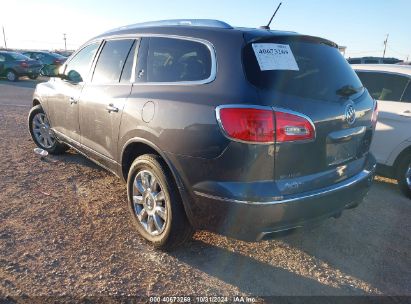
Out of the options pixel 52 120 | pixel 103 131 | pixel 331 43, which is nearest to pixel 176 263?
pixel 103 131

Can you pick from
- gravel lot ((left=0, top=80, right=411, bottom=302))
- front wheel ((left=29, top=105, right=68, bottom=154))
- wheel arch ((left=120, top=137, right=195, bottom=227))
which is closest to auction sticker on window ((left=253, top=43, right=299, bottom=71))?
wheel arch ((left=120, top=137, right=195, bottom=227))

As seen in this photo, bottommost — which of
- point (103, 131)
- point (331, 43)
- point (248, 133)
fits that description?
point (103, 131)

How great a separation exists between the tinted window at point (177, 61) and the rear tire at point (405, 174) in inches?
128

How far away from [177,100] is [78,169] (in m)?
2.90

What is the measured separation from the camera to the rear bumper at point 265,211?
2.33 metres

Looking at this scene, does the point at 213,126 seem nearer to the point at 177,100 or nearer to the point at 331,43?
the point at 177,100

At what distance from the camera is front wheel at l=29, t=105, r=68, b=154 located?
217 inches

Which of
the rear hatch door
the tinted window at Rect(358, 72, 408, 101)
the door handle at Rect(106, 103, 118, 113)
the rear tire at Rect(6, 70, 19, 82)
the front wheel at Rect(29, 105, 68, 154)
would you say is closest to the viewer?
the rear hatch door

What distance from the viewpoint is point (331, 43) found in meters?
3.07

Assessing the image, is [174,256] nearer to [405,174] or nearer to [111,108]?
[111,108]

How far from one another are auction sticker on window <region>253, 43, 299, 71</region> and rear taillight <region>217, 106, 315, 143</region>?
36 centimetres

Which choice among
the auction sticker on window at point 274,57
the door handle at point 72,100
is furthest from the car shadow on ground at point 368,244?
the door handle at point 72,100

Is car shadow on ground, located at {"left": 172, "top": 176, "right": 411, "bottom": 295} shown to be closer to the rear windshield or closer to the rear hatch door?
the rear hatch door

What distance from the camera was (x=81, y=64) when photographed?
4418 millimetres
